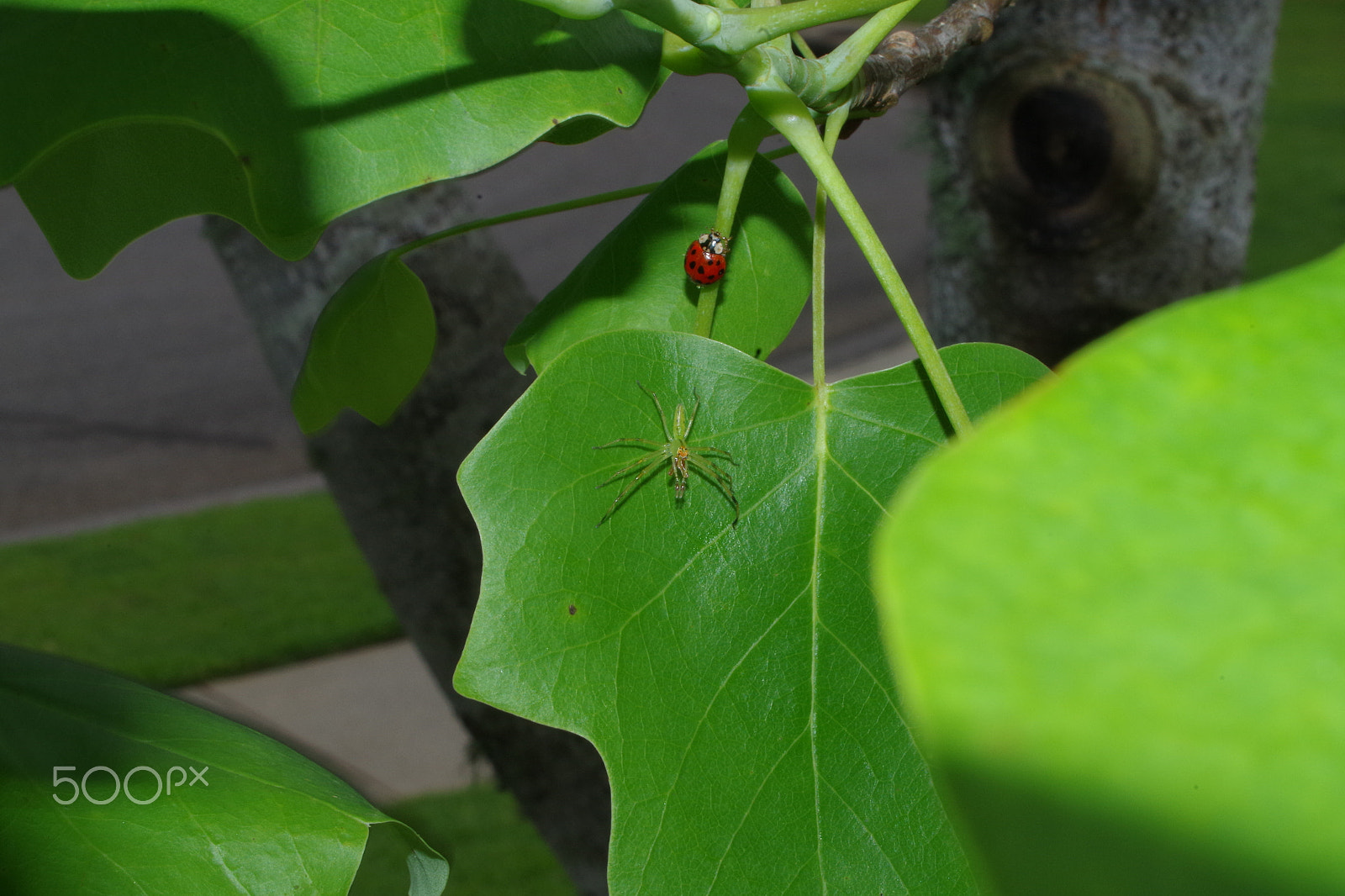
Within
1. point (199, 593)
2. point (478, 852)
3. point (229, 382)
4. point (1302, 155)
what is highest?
point (1302, 155)

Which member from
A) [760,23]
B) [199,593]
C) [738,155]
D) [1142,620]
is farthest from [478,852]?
[1142,620]

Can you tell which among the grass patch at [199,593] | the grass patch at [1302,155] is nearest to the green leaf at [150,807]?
the grass patch at [199,593]

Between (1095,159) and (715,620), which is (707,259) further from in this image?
(1095,159)

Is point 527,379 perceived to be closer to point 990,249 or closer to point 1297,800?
point 990,249

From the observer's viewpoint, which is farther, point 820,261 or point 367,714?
point 367,714

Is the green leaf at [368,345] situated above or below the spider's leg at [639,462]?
below

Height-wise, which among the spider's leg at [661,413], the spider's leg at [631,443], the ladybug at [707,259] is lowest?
the spider's leg at [631,443]

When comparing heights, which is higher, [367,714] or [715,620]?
[715,620]

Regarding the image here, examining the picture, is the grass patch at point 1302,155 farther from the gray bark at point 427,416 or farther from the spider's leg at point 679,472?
the spider's leg at point 679,472
